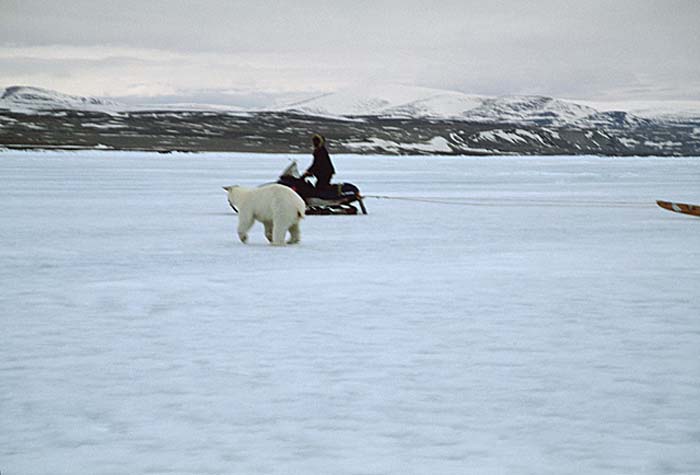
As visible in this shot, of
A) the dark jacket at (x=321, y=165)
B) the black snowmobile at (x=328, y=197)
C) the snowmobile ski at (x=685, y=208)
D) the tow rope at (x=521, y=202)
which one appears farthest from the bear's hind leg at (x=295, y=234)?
the tow rope at (x=521, y=202)

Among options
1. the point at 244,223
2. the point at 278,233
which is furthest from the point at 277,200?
the point at 244,223

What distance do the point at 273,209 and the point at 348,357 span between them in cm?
582

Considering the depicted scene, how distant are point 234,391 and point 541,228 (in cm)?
997

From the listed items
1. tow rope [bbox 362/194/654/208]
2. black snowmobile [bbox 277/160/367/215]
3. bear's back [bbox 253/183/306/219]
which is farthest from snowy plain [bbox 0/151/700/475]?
tow rope [bbox 362/194/654/208]

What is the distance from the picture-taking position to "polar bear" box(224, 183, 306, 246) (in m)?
10.7

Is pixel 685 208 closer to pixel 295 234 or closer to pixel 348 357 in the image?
pixel 295 234

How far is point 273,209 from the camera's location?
1081 cm

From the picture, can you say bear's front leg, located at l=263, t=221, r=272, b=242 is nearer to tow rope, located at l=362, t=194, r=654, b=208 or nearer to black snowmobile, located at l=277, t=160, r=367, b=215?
black snowmobile, located at l=277, t=160, r=367, b=215

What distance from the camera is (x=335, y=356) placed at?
5145 mm

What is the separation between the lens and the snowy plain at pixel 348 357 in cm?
356

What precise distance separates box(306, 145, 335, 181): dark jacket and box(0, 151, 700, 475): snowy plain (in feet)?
9.81

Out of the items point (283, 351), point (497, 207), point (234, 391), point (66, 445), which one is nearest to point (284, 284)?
point (283, 351)

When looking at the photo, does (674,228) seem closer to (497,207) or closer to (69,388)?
(497,207)

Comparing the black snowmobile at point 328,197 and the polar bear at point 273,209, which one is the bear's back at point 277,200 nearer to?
the polar bear at point 273,209
